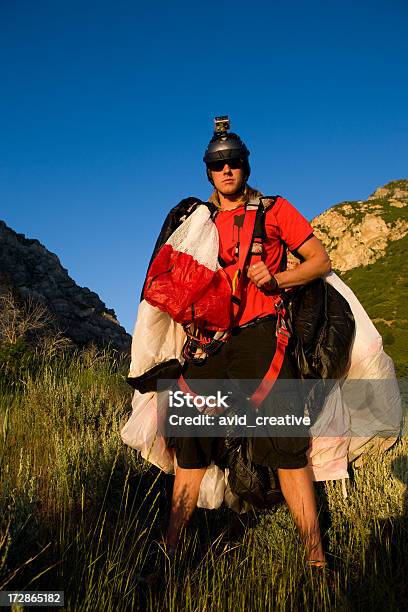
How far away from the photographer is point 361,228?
5544 cm

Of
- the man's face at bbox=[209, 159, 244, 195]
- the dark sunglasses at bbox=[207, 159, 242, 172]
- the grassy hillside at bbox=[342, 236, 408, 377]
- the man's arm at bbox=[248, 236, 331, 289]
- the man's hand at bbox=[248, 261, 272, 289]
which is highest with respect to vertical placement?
the grassy hillside at bbox=[342, 236, 408, 377]

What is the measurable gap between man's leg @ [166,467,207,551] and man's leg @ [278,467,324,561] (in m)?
0.53

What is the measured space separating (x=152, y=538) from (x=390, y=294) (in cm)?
3794

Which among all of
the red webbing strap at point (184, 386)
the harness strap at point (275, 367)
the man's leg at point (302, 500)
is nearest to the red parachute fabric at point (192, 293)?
the harness strap at point (275, 367)

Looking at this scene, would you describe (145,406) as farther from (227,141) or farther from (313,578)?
(227,141)

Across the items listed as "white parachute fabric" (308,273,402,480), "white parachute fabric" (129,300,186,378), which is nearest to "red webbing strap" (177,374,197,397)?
"white parachute fabric" (129,300,186,378)

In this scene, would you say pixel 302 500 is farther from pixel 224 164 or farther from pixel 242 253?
pixel 224 164

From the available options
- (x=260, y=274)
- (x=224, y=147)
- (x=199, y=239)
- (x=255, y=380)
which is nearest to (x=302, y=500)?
(x=255, y=380)

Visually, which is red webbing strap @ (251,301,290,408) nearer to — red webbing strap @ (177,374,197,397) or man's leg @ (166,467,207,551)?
red webbing strap @ (177,374,197,397)

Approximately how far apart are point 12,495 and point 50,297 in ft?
29.1

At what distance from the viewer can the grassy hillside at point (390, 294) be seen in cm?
3152

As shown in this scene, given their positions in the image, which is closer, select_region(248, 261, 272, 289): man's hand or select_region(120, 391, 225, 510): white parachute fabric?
select_region(248, 261, 272, 289): man's hand

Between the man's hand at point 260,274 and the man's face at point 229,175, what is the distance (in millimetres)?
647

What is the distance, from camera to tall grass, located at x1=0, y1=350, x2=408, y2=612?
243 centimetres
